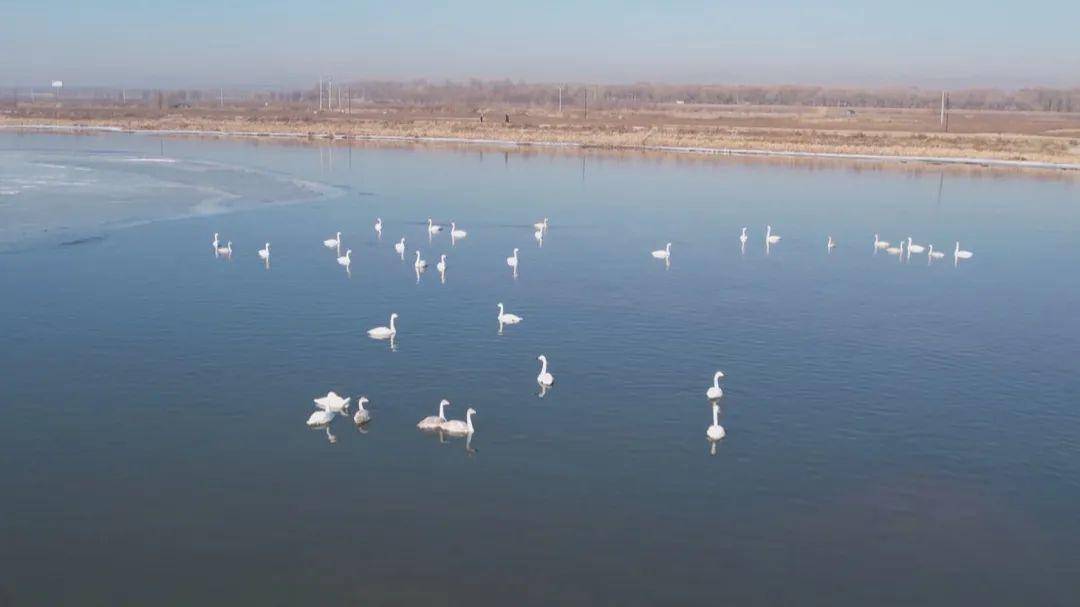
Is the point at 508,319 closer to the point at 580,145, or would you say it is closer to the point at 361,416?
the point at 361,416

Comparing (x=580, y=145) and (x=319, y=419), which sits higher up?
(x=580, y=145)

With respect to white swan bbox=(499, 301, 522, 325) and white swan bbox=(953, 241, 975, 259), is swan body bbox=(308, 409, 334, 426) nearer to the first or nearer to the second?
white swan bbox=(499, 301, 522, 325)

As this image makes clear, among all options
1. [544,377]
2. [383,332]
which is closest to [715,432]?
[544,377]

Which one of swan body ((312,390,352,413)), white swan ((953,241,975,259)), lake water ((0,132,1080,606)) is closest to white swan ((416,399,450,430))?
lake water ((0,132,1080,606))

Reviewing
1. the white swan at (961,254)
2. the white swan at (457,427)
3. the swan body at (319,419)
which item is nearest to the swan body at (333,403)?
the swan body at (319,419)

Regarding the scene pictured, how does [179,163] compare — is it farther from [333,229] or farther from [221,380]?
[221,380]

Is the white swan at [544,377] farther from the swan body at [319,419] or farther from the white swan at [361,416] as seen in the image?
the swan body at [319,419]
